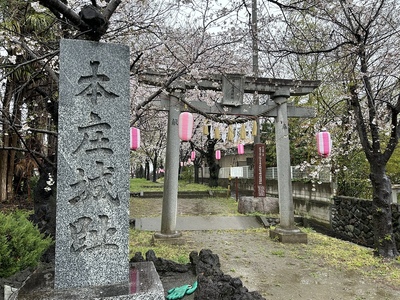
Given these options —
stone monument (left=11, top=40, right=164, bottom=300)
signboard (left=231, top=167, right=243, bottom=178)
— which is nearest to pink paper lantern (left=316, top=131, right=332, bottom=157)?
stone monument (left=11, top=40, right=164, bottom=300)

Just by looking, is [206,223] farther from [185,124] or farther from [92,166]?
[92,166]

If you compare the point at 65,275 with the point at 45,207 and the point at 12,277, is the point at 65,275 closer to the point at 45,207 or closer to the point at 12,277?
the point at 12,277

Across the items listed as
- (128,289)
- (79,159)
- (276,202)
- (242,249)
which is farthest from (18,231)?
(276,202)

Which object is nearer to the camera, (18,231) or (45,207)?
(18,231)

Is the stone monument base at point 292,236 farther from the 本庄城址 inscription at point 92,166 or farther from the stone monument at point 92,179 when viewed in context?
the 本庄城址 inscription at point 92,166

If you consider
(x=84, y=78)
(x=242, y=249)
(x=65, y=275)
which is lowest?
(x=242, y=249)

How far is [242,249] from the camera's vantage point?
775cm

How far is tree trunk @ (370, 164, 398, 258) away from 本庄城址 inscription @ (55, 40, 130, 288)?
18.9 feet

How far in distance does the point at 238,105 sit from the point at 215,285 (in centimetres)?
608

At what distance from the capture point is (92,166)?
3.18 m

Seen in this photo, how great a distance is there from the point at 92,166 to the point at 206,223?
27.5 ft

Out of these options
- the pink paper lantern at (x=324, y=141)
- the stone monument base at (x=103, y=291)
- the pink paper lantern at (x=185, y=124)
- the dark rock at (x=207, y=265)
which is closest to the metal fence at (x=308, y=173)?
the pink paper lantern at (x=324, y=141)

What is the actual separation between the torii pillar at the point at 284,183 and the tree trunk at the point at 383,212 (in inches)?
84.7

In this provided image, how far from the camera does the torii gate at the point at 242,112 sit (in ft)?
26.8
